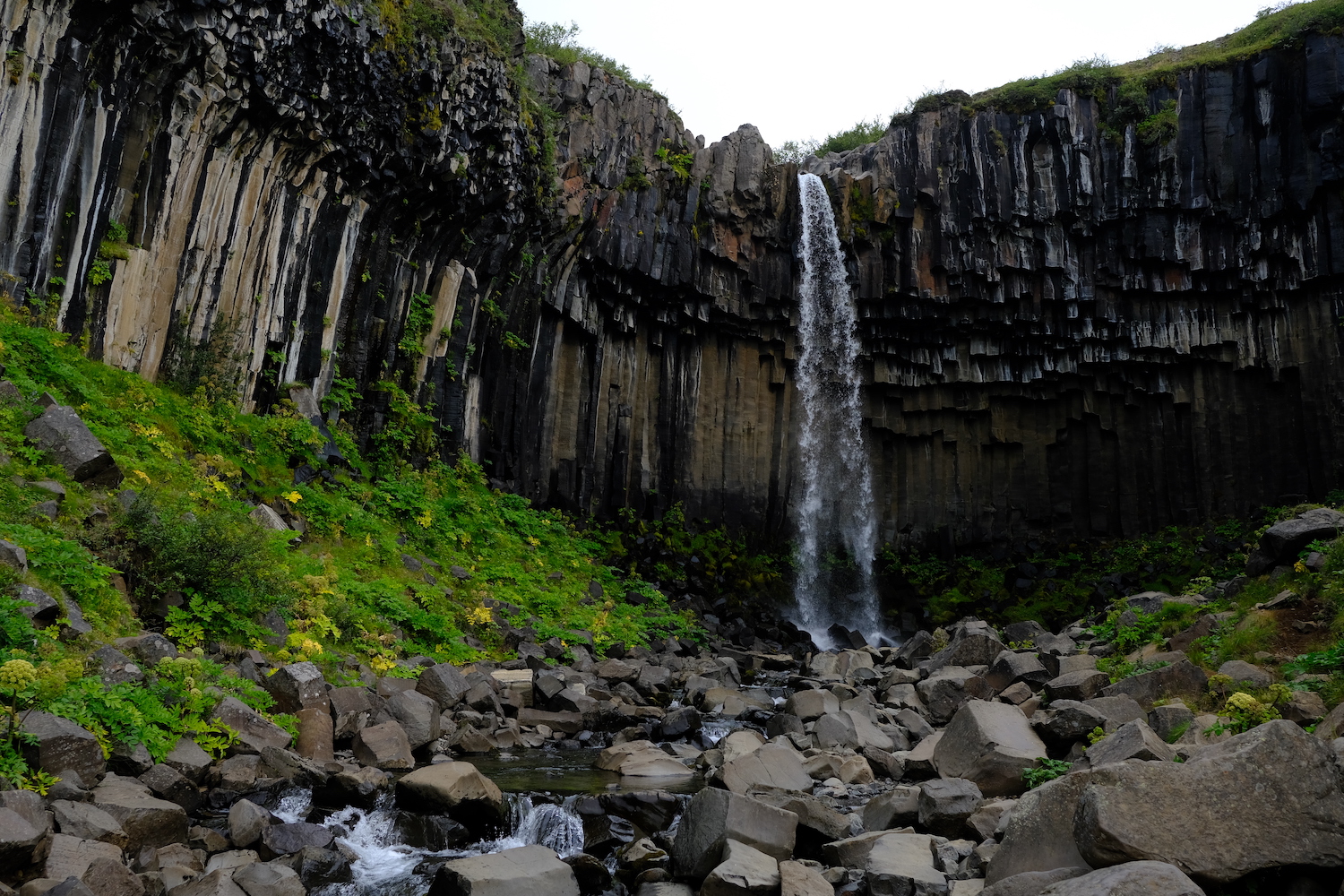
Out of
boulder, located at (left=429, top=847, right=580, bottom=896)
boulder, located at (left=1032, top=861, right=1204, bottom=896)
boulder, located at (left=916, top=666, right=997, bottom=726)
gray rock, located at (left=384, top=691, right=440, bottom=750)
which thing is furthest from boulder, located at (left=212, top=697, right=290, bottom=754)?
boulder, located at (left=916, top=666, right=997, bottom=726)

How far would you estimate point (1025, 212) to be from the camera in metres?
25.7

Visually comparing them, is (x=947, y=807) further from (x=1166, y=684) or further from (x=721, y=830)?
(x=1166, y=684)

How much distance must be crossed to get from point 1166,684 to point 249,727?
29.1ft

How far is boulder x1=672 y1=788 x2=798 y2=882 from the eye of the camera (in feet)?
19.0

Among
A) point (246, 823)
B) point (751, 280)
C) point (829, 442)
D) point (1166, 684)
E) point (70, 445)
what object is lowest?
point (246, 823)

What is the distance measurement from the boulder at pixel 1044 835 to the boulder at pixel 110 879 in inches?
190

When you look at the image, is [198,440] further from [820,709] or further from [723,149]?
[723,149]

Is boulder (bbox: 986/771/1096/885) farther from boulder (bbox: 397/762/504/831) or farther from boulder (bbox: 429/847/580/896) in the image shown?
boulder (bbox: 397/762/504/831)

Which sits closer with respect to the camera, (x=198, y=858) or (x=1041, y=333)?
(x=198, y=858)

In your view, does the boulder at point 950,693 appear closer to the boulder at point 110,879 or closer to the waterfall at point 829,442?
the boulder at point 110,879

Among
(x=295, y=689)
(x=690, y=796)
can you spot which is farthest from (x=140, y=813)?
(x=690, y=796)

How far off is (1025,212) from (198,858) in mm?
26225

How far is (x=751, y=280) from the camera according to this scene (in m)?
26.5

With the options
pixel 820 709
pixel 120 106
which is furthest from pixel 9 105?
pixel 820 709
